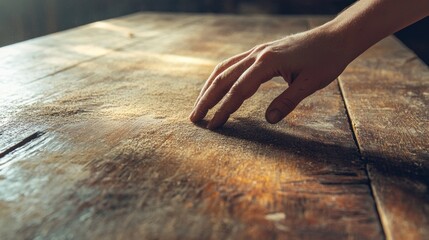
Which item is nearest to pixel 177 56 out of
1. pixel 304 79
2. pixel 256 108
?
pixel 256 108

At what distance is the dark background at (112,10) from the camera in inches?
103

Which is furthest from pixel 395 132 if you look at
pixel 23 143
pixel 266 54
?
pixel 23 143

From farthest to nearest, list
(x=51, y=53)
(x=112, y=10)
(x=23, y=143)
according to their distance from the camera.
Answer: (x=112, y=10)
(x=51, y=53)
(x=23, y=143)

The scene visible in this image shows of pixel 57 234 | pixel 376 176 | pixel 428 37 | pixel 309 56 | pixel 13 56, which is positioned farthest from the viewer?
pixel 428 37

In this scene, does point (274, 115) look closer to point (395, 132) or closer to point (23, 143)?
point (395, 132)

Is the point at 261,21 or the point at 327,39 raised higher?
the point at 327,39

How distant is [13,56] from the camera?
1.62 m

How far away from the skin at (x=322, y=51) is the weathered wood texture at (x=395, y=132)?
148mm

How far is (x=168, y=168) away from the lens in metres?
0.71

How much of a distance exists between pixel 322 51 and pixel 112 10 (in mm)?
3226

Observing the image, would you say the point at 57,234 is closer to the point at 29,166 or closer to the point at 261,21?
the point at 29,166

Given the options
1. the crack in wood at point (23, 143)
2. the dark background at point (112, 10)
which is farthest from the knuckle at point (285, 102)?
the dark background at point (112, 10)

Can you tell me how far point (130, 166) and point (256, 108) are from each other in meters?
0.42

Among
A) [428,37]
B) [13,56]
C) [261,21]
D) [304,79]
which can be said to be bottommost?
[428,37]
